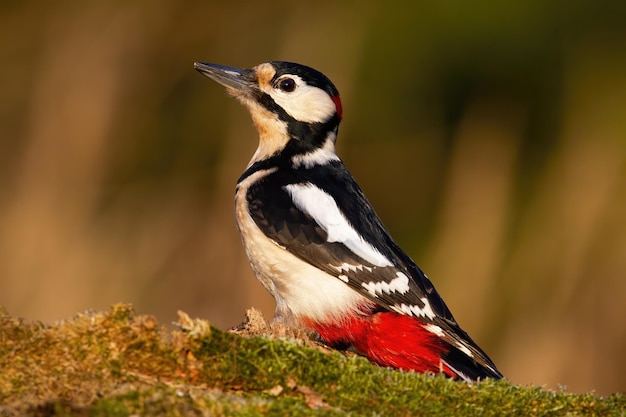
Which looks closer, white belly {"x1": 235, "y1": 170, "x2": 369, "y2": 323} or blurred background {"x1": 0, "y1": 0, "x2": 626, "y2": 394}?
white belly {"x1": 235, "y1": 170, "x2": 369, "y2": 323}

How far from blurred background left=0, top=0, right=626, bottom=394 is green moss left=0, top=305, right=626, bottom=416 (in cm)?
392

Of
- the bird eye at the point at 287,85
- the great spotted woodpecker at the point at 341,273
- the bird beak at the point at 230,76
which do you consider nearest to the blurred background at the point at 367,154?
the bird beak at the point at 230,76

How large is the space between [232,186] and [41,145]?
1.59 metres

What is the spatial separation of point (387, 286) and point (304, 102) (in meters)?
1.32

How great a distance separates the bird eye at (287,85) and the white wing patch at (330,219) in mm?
719

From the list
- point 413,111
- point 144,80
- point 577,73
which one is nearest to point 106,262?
point 144,80

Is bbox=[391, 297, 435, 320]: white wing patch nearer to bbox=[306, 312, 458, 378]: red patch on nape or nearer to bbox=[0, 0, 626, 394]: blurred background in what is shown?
bbox=[306, 312, 458, 378]: red patch on nape

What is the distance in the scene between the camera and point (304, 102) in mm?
5090

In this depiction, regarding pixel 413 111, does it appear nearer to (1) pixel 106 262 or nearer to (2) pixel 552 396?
(1) pixel 106 262

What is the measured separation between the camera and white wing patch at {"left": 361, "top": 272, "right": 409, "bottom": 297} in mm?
4199

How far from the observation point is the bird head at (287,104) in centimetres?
507

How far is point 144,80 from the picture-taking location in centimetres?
759

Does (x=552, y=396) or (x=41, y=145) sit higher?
(x=552, y=396)

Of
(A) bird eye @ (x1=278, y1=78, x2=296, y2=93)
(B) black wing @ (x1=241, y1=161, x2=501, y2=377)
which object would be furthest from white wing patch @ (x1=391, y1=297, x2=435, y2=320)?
(A) bird eye @ (x1=278, y1=78, x2=296, y2=93)
